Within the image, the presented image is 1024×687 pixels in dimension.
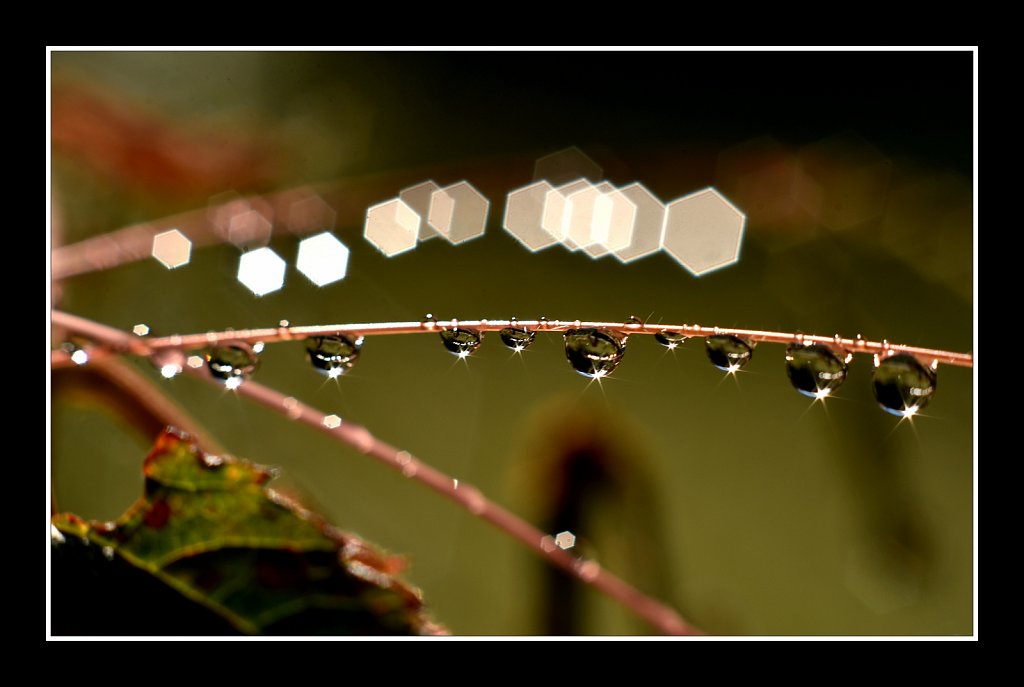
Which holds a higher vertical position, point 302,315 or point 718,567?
point 302,315

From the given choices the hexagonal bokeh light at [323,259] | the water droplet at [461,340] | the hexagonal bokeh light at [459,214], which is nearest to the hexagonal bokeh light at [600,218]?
the hexagonal bokeh light at [459,214]

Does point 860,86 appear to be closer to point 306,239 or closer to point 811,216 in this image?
point 811,216

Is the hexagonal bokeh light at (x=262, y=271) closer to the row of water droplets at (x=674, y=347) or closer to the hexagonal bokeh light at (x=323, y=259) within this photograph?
the hexagonal bokeh light at (x=323, y=259)

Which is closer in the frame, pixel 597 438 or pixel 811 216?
pixel 597 438

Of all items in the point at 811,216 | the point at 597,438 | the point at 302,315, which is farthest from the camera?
the point at 811,216

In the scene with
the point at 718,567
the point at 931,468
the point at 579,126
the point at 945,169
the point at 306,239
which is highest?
the point at 579,126

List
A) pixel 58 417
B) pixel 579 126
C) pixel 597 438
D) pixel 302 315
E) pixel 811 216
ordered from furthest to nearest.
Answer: pixel 579 126
pixel 811 216
pixel 302 315
pixel 597 438
pixel 58 417

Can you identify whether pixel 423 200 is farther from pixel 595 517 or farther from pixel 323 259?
pixel 595 517

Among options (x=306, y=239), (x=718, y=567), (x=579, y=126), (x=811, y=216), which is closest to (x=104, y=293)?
(x=306, y=239)

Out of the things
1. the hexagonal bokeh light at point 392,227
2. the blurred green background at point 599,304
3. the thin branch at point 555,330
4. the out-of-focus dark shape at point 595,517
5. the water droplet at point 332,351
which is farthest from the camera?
the hexagonal bokeh light at point 392,227

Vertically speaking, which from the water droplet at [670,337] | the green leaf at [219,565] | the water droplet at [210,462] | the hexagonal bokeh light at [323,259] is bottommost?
the green leaf at [219,565]
